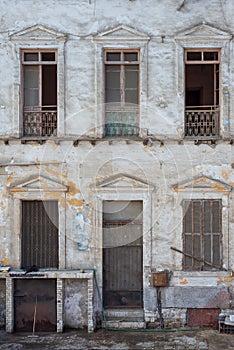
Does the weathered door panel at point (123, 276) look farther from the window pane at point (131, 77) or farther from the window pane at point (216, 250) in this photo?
the window pane at point (131, 77)

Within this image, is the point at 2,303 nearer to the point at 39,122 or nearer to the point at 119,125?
the point at 39,122

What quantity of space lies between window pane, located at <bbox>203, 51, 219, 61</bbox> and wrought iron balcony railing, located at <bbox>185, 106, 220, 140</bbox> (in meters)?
1.22

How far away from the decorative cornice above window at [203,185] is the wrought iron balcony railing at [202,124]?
109 centimetres

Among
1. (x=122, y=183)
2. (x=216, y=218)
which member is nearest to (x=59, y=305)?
(x=122, y=183)

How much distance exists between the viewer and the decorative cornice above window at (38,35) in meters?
10.6

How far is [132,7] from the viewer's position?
10.7 m

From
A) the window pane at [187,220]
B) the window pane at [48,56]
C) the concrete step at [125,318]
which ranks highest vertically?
the window pane at [48,56]

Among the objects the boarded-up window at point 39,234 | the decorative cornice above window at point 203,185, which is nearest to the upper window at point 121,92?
the decorative cornice above window at point 203,185

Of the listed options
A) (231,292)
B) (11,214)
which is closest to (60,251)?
(11,214)

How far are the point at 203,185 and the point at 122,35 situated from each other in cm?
411

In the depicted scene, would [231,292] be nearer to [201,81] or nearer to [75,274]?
[75,274]

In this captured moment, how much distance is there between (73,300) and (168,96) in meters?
5.43

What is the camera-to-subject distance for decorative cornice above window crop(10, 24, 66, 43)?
416 inches

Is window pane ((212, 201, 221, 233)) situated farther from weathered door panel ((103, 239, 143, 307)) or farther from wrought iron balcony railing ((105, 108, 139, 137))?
wrought iron balcony railing ((105, 108, 139, 137))
